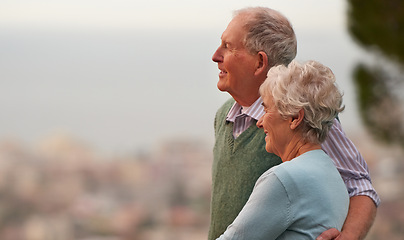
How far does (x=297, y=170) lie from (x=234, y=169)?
15.9 inches

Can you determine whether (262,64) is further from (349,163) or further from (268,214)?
(268,214)

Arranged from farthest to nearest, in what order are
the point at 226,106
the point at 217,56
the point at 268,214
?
1. the point at 226,106
2. the point at 217,56
3. the point at 268,214

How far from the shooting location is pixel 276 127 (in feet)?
3.94

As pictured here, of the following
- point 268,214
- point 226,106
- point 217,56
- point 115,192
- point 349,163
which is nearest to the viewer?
point 268,214

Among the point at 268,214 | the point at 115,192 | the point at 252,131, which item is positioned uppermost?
the point at 252,131

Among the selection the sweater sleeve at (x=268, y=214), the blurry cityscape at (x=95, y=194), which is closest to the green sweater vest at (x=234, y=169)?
the sweater sleeve at (x=268, y=214)

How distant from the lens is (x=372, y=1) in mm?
6793

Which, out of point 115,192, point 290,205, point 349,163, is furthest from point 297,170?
point 115,192

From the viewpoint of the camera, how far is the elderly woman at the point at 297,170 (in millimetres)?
1112

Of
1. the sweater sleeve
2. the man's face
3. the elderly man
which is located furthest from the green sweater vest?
the sweater sleeve

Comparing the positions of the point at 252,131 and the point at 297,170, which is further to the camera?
the point at 252,131

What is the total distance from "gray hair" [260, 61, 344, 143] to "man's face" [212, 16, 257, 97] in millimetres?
272

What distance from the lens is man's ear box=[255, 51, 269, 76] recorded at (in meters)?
1.44

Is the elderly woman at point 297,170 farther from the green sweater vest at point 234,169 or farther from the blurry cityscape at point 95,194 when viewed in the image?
the blurry cityscape at point 95,194
